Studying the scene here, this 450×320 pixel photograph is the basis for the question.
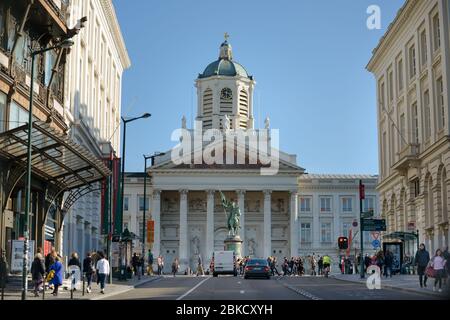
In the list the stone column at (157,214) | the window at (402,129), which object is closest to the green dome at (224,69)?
the stone column at (157,214)

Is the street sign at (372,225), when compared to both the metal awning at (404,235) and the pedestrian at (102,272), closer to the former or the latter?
the metal awning at (404,235)

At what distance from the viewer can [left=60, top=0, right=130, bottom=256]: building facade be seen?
45.7m

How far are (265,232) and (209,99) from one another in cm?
2773

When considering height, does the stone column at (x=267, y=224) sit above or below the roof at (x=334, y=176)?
below

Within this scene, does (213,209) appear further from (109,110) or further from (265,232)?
(109,110)

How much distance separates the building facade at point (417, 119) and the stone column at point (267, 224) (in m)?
36.9

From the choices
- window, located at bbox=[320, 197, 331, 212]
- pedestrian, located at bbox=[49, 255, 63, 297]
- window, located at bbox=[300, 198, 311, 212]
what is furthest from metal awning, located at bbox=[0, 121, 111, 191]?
window, located at bbox=[320, 197, 331, 212]

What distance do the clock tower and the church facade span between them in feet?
18.1

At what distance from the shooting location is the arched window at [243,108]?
123044mm

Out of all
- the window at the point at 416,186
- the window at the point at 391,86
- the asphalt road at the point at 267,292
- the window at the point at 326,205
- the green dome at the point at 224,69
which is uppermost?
the green dome at the point at 224,69

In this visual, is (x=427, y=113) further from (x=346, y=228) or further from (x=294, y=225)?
(x=346, y=228)

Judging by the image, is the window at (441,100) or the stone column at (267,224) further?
the stone column at (267,224)

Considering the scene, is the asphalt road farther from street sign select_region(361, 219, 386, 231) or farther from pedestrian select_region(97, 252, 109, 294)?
street sign select_region(361, 219, 386, 231)
